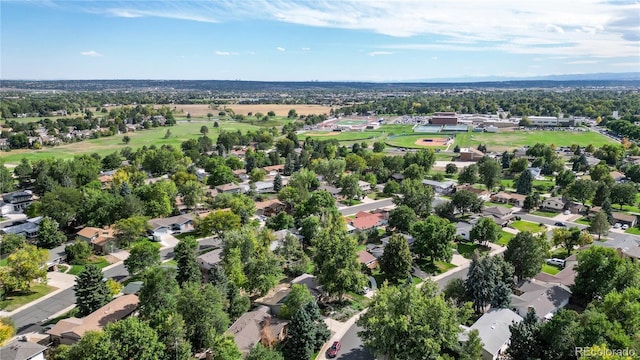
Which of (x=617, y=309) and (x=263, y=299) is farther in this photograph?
(x=263, y=299)

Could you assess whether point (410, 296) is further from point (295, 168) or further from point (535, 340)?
point (295, 168)

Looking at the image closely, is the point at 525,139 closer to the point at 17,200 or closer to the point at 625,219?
the point at 625,219

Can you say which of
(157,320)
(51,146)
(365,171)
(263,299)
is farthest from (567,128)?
(51,146)

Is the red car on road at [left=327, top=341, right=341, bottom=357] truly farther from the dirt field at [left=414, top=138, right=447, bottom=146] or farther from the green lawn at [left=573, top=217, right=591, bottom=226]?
the dirt field at [left=414, top=138, right=447, bottom=146]

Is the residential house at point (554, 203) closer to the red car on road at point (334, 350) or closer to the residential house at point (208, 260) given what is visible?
the red car on road at point (334, 350)

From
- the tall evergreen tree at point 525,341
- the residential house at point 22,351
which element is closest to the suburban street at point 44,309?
the residential house at point 22,351

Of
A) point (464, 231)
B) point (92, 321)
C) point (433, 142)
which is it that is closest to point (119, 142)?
point (433, 142)
